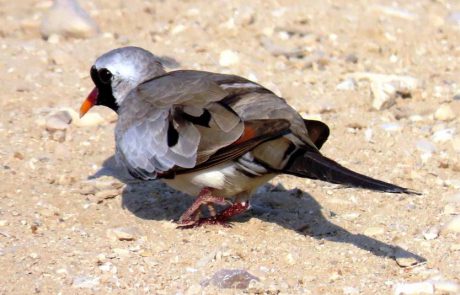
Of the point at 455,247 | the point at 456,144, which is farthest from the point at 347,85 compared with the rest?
the point at 455,247

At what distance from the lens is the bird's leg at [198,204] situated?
620cm

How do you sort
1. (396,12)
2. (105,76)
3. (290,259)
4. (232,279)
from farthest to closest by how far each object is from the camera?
(396,12) → (105,76) → (290,259) → (232,279)

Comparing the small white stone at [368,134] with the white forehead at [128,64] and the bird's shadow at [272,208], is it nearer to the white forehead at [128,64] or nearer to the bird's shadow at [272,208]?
the bird's shadow at [272,208]

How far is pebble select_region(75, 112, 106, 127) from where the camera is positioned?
7.77 meters

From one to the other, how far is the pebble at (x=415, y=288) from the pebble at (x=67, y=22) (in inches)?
191

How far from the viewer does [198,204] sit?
6.20 meters

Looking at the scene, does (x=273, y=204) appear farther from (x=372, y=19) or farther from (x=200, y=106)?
(x=372, y=19)

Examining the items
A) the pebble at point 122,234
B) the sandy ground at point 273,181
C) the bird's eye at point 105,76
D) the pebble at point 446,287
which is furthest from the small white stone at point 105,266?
the pebble at point 446,287

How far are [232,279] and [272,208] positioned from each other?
4.23 feet

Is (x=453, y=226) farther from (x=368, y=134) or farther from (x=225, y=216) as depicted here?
(x=368, y=134)

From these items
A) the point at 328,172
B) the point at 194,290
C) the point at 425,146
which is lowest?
the point at 425,146

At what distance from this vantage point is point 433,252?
19.1 ft

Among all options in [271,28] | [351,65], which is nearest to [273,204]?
[351,65]

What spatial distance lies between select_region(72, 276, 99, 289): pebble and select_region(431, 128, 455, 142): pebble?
305 cm
